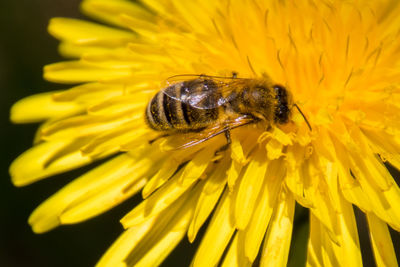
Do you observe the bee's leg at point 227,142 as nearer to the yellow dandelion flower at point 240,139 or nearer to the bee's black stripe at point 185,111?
the yellow dandelion flower at point 240,139

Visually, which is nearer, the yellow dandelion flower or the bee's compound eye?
the yellow dandelion flower

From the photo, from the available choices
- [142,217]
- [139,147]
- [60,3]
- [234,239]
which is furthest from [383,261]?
[60,3]

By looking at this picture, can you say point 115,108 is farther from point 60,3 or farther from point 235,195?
point 60,3

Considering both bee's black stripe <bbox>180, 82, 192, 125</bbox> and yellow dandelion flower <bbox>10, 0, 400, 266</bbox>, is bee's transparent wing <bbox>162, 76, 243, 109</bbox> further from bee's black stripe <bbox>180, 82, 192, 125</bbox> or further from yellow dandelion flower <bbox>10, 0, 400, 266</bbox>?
yellow dandelion flower <bbox>10, 0, 400, 266</bbox>

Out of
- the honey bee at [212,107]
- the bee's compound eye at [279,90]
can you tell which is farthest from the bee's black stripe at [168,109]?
the bee's compound eye at [279,90]

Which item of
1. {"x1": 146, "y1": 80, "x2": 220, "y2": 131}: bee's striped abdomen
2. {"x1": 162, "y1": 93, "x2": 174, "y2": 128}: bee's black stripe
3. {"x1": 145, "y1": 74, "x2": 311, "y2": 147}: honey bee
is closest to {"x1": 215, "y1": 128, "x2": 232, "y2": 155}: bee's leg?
{"x1": 145, "y1": 74, "x2": 311, "y2": 147}: honey bee

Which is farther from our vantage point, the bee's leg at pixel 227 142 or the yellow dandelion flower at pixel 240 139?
the bee's leg at pixel 227 142
